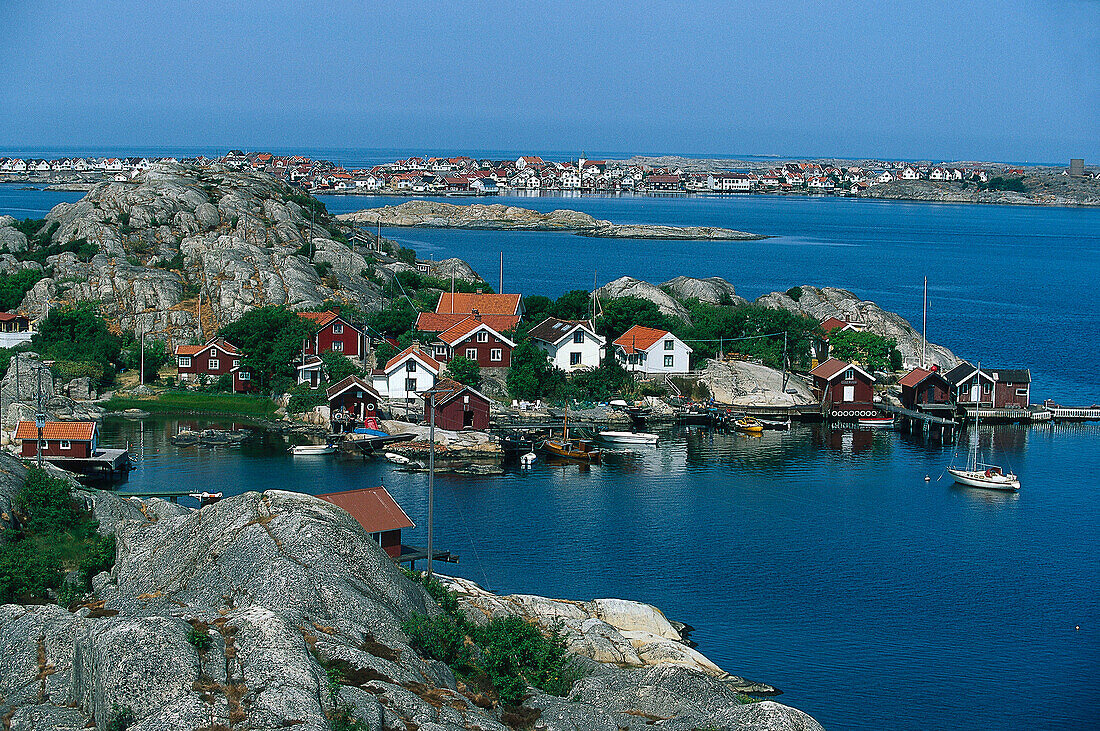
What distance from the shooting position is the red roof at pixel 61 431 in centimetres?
2808

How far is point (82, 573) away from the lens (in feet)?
51.0

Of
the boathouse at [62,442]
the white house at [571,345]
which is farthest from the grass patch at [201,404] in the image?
the white house at [571,345]

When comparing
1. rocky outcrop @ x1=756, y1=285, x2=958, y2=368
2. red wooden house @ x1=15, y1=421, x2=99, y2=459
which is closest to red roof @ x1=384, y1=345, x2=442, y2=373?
red wooden house @ x1=15, y1=421, x2=99, y2=459

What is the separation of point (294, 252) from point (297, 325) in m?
9.46

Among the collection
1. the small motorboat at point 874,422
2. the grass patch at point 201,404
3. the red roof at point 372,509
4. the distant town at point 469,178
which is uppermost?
the distant town at point 469,178

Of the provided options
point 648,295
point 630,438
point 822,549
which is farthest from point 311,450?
point 648,295

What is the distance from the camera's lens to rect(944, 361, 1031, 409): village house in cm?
3831

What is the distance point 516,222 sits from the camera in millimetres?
114938

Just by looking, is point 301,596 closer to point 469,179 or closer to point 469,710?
point 469,710

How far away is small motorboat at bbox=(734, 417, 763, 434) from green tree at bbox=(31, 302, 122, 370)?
19474 mm

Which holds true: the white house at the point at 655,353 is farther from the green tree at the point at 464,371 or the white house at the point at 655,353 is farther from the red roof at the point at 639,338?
the green tree at the point at 464,371

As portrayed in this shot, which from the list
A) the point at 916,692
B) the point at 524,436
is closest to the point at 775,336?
the point at 524,436

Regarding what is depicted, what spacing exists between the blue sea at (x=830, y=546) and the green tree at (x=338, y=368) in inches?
140

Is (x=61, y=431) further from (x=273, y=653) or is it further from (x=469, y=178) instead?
(x=469, y=178)
